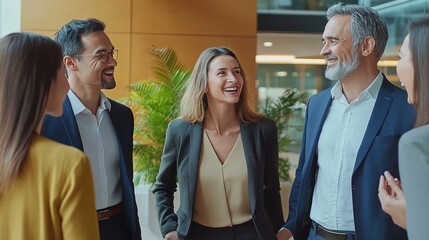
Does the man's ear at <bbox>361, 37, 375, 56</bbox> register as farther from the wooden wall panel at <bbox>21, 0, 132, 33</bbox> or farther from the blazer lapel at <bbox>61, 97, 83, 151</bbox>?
the wooden wall panel at <bbox>21, 0, 132, 33</bbox>

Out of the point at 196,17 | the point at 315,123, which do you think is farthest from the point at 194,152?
the point at 196,17

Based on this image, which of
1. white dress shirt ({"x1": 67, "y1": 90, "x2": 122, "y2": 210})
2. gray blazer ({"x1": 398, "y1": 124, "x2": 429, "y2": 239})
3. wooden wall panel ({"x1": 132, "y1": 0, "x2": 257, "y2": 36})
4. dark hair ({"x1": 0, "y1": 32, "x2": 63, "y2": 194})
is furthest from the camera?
wooden wall panel ({"x1": 132, "y1": 0, "x2": 257, "y2": 36})

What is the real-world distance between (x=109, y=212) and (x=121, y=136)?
414 mm

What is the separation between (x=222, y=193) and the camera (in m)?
2.89

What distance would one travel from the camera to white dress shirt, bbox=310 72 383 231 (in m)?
2.74

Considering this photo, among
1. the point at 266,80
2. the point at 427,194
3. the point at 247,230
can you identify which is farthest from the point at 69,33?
the point at 266,80

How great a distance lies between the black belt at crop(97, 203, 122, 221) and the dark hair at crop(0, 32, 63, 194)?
1.10m

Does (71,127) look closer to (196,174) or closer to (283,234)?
(196,174)

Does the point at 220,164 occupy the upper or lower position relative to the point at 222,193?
upper

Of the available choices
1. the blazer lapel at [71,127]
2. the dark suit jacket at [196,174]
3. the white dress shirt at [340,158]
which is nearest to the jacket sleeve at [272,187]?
the dark suit jacket at [196,174]

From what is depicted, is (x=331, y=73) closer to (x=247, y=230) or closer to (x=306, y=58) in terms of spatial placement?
(x=247, y=230)

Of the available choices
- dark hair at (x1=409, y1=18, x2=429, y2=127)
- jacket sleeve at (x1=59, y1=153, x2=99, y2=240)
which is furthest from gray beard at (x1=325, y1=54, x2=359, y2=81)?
jacket sleeve at (x1=59, y1=153, x2=99, y2=240)

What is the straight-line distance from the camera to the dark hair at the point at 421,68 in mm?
1711

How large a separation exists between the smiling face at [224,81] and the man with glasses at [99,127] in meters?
0.52
